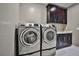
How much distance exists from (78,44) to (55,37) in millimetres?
385

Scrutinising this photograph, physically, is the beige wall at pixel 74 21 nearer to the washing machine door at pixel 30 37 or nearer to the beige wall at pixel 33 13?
the beige wall at pixel 33 13

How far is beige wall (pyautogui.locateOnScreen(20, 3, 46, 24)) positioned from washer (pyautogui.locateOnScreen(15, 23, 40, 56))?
0.27ft

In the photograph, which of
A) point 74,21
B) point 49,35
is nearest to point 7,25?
point 49,35

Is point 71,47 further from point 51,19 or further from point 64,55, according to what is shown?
point 51,19

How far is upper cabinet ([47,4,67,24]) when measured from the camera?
1492 mm

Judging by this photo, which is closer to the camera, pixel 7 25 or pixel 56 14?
Answer: pixel 7 25

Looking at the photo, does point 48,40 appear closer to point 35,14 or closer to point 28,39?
point 28,39

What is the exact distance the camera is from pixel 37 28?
147 centimetres

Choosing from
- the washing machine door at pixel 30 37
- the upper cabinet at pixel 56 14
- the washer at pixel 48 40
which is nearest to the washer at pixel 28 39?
the washing machine door at pixel 30 37

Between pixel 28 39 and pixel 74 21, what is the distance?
2.69ft

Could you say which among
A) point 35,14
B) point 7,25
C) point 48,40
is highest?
point 35,14

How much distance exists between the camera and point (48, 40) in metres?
1.51

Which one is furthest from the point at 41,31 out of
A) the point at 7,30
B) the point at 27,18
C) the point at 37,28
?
the point at 7,30

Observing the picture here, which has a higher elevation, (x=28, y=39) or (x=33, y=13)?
(x=33, y=13)
